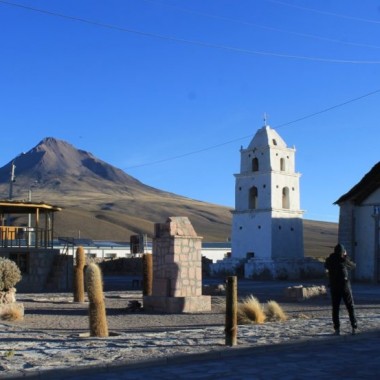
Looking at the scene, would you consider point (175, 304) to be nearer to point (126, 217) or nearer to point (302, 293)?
point (302, 293)

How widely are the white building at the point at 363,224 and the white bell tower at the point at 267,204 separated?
6291 mm

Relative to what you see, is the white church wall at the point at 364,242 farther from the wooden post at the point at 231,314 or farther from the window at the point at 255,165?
the wooden post at the point at 231,314

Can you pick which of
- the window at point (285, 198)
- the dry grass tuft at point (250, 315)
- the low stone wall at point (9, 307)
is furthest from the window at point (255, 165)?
the dry grass tuft at point (250, 315)

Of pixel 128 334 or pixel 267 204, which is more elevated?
pixel 267 204

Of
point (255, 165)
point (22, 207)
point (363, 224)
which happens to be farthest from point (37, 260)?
point (255, 165)

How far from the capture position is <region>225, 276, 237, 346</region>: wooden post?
10.8 metres

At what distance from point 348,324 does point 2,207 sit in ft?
67.1

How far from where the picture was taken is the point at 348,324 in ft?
46.0

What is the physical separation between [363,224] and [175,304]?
22404 mm

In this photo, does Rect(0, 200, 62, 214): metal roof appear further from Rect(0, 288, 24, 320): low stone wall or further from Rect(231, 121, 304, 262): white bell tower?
Rect(231, 121, 304, 262): white bell tower

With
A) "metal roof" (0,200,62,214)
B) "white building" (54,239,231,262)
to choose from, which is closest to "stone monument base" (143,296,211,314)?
"metal roof" (0,200,62,214)

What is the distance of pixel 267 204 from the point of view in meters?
45.1

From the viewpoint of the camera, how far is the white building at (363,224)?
3725 centimetres

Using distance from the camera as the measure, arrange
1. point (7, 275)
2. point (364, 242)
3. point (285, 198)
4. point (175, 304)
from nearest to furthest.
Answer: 1. point (7, 275)
2. point (175, 304)
3. point (364, 242)
4. point (285, 198)
